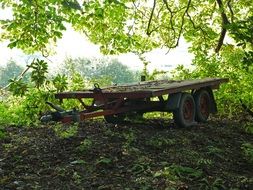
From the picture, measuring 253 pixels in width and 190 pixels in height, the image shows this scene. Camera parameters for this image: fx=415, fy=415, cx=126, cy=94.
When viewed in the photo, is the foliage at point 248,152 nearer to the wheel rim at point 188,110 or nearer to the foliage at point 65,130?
the wheel rim at point 188,110

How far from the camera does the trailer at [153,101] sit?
8.92 meters

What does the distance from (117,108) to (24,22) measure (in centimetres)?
269

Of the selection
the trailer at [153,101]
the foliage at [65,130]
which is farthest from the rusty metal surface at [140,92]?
the foliage at [65,130]

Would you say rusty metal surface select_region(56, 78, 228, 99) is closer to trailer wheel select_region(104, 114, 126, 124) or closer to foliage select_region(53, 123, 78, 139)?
foliage select_region(53, 123, 78, 139)

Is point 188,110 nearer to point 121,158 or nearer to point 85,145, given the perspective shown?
point 85,145

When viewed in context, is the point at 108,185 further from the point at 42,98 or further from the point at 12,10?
the point at 12,10

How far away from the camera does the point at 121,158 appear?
23.1 ft

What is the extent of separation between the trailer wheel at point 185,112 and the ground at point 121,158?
212mm

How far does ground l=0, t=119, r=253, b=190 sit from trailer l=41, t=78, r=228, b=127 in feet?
1.51

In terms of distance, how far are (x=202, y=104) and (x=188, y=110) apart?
1081mm

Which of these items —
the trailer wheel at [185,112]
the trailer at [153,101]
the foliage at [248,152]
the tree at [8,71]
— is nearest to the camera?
the foliage at [248,152]

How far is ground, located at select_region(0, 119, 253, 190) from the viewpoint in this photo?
19.8 ft

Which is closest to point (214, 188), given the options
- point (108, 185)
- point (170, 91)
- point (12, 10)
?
point (108, 185)

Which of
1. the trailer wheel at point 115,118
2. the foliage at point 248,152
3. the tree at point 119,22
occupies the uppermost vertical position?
the tree at point 119,22
